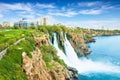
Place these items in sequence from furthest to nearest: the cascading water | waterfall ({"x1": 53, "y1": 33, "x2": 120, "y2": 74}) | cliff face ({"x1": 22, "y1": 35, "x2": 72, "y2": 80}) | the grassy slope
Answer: waterfall ({"x1": 53, "y1": 33, "x2": 120, "y2": 74})
the cascading water
cliff face ({"x1": 22, "y1": 35, "x2": 72, "y2": 80})
the grassy slope

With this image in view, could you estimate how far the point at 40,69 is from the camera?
32656 mm

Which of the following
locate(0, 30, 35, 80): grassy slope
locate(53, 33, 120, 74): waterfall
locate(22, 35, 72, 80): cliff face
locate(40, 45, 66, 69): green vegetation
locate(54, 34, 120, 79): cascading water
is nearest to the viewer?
locate(0, 30, 35, 80): grassy slope

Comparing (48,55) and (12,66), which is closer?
(12,66)

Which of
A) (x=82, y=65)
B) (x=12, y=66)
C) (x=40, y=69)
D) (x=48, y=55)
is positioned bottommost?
(x=82, y=65)

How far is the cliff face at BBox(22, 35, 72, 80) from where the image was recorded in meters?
27.4

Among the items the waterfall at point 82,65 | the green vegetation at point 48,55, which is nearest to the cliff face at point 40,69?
the green vegetation at point 48,55

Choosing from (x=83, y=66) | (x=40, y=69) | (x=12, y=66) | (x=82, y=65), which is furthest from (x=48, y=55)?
(x=12, y=66)

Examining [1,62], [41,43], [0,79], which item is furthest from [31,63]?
[41,43]

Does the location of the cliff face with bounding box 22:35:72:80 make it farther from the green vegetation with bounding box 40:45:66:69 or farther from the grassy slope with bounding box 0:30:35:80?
the grassy slope with bounding box 0:30:35:80

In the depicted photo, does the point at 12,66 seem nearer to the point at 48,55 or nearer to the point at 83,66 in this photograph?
the point at 48,55

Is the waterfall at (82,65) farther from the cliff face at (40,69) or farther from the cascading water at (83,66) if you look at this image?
the cliff face at (40,69)

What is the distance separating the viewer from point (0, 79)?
20188mm

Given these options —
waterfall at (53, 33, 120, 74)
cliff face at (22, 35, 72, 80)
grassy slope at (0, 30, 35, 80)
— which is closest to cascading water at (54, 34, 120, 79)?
waterfall at (53, 33, 120, 74)

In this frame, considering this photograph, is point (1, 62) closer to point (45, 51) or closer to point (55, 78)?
point (55, 78)
